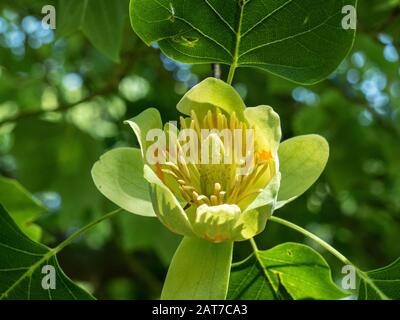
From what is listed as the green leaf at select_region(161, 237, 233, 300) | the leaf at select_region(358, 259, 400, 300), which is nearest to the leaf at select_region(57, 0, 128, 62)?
the green leaf at select_region(161, 237, 233, 300)

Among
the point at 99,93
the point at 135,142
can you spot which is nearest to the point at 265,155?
the point at 99,93

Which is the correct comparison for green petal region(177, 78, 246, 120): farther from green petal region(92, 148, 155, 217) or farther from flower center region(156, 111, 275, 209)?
green petal region(92, 148, 155, 217)

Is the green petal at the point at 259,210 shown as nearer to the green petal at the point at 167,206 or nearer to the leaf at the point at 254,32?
the green petal at the point at 167,206

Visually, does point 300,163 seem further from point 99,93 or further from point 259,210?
point 99,93

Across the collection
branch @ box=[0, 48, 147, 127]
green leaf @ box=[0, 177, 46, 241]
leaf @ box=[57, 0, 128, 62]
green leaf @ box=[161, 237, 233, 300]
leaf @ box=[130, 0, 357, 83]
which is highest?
branch @ box=[0, 48, 147, 127]
